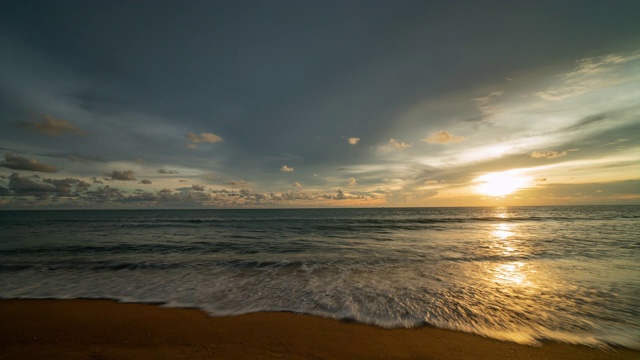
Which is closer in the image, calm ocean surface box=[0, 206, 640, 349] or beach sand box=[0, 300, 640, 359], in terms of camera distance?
beach sand box=[0, 300, 640, 359]

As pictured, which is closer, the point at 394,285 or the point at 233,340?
the point at 233,340

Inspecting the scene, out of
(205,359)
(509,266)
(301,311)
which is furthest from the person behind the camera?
(509,266)

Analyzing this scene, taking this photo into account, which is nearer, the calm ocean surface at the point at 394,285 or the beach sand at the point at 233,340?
the beach sand at the point at 233,340

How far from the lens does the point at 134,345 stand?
199 inches

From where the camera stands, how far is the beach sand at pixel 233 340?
466cm

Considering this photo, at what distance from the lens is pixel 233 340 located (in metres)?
5.15

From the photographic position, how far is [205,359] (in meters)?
4.48

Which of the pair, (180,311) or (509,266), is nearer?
(180,311)

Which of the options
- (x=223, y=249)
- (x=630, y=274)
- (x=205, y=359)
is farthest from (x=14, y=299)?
(x=630, y=274)

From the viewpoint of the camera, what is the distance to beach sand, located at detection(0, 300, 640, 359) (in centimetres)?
466

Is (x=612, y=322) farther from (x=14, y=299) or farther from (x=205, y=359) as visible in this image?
(x=14, y=299)

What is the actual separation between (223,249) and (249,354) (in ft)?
46.8

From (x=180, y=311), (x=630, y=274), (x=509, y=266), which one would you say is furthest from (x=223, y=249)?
(x=630, y=274)

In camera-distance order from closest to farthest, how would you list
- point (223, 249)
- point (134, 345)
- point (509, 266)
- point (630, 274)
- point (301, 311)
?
point (134, 345), point (301, 311), point (630, 274), point (509, 266), point (223, 249)
